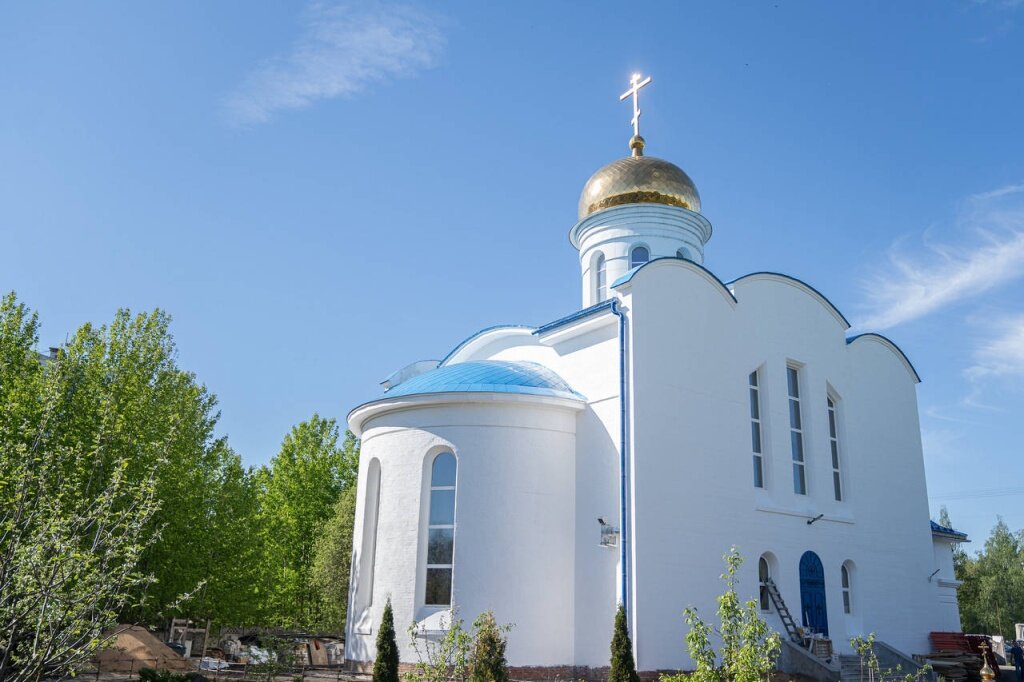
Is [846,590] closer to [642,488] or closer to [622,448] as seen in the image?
[642,488]

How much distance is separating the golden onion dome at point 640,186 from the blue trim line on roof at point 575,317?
4.60 m

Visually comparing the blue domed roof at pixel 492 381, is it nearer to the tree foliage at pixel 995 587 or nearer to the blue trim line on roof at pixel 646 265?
the blue trim line on roof at pixel 646 265

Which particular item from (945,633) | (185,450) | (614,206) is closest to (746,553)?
(945,633)

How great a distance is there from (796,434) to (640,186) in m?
6.82

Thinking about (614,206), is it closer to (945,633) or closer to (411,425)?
(411,425)

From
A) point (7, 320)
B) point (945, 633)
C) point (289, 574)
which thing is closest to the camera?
point (7, 320)

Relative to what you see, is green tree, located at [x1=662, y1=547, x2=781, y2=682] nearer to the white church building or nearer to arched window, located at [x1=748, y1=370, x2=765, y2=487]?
the white church building

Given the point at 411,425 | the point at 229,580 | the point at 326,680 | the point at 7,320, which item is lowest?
the point at 326,680

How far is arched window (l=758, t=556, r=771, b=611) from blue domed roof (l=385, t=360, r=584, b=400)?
4.85 meters

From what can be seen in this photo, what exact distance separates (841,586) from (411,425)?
9691 millimetres

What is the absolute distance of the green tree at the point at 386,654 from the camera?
12703 mm

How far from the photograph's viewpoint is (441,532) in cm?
1423

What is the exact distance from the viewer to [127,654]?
13906 mm

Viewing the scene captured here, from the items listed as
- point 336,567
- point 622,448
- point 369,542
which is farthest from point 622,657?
point 336,567
